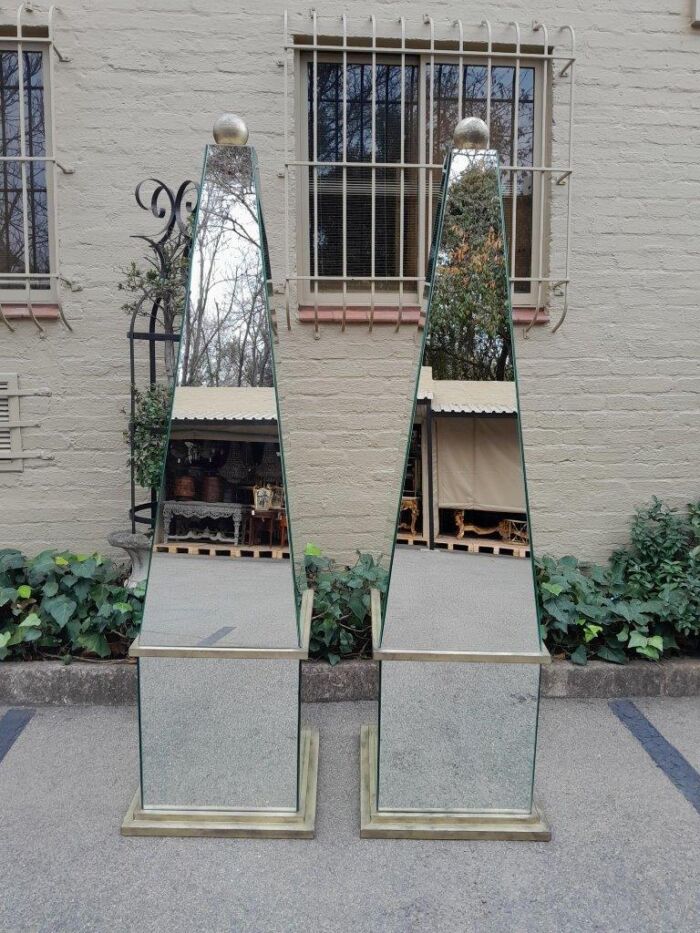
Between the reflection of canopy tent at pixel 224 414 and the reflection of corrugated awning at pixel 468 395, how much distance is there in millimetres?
497

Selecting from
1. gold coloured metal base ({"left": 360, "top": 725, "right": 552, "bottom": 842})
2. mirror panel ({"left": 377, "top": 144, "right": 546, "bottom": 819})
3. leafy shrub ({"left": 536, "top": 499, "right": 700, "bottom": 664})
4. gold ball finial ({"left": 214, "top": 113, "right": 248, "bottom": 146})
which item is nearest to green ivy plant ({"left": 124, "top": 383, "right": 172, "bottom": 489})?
gold ball finial ({"left": 214, "top": 113, "right": 248, "bottom": 146})

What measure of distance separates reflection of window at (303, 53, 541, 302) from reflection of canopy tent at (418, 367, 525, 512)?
5.77 feet

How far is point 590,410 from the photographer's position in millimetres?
4039

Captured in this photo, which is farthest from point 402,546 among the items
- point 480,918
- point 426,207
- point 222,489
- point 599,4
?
point 599,4

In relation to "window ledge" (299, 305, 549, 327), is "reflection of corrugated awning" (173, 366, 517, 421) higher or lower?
lower

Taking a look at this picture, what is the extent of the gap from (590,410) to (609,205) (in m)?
1.15

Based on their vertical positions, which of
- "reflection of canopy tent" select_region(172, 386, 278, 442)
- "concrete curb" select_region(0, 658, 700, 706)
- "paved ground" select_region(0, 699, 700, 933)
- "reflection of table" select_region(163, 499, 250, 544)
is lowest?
"paved ground" select_region(0, 699, 700, 933)

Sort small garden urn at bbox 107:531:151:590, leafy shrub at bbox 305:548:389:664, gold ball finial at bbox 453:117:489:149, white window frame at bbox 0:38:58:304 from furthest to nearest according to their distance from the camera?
white window frame at bbox 0:38:58:304, small garden urn at bbox 107:531:151:590, leafy shrub at bbox 305:548:389:664, gold ball finial at bbox 453:117:489:149

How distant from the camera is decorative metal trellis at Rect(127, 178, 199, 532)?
10.6 ft

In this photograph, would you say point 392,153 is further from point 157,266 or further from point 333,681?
point 333,681

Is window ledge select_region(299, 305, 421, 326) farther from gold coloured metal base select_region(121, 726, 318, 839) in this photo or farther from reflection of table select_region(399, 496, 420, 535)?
gold coloured metal base select_region(121, 726, 318, 839)

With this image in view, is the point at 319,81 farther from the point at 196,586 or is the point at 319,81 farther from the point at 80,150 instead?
the point at 196,586

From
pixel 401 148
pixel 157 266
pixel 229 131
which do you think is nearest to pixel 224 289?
pixel 229 131

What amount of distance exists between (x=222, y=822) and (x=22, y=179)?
3.37m
